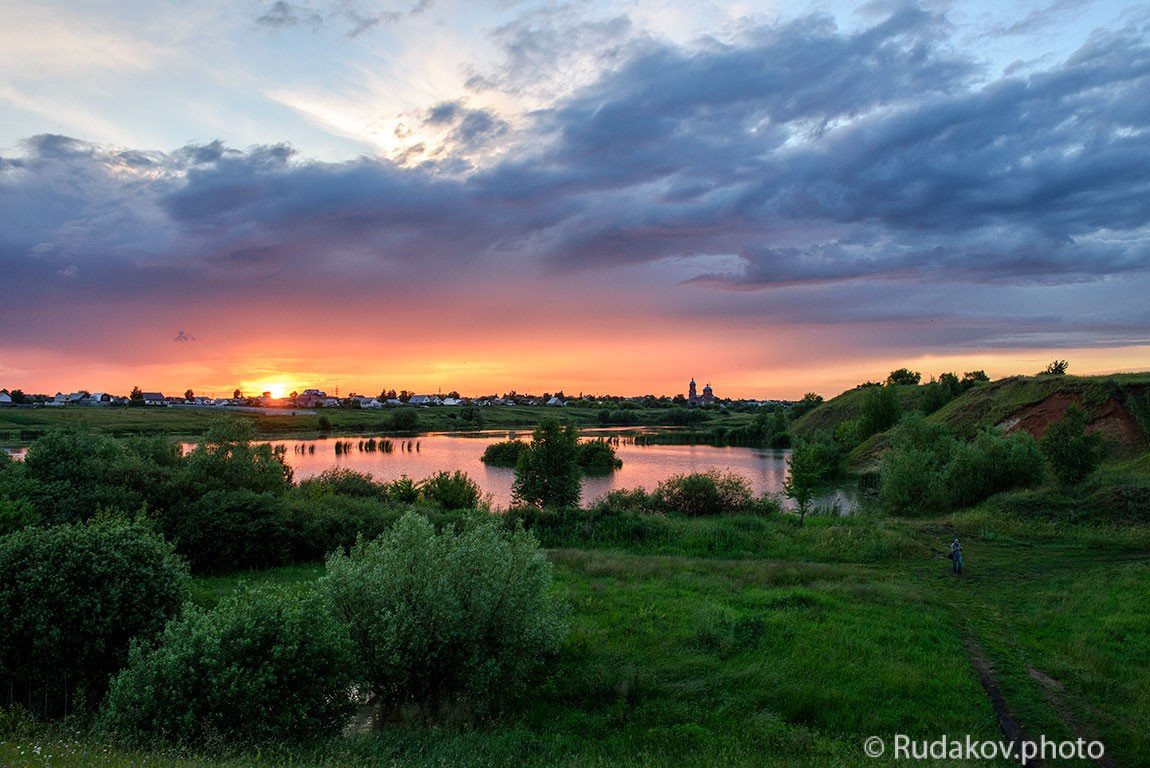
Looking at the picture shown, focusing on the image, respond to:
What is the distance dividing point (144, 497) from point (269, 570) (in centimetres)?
702

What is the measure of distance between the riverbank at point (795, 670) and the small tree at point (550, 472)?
58.8 feet

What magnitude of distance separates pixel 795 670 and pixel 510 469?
63355 millimetres

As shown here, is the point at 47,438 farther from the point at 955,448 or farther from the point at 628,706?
the point at 955,448

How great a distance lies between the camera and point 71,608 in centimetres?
1384

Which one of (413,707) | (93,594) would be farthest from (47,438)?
(413,707)

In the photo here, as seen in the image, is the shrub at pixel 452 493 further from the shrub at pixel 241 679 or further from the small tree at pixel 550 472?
the shrub at pixel 241 679

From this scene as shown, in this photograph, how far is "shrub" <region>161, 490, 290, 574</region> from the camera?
2898cm

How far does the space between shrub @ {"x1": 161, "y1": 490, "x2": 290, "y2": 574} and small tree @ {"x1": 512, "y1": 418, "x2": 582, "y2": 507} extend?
66.7 feet

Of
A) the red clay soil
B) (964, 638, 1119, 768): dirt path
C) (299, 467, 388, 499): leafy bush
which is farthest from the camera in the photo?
the red clay soil

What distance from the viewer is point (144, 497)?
Answer: 3006 cm

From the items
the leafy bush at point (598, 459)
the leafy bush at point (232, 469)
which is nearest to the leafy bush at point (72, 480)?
the leafy bush at point (232, 469)

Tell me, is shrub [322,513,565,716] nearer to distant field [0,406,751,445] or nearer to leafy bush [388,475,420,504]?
leafy bush [388,475,420,504]

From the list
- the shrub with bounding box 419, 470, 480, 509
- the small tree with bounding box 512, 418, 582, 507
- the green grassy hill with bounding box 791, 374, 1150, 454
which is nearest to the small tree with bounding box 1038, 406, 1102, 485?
the green grassy hill with bounding box 791, 374, 1150, 454

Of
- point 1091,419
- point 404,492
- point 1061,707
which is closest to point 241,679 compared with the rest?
point 1061,707
